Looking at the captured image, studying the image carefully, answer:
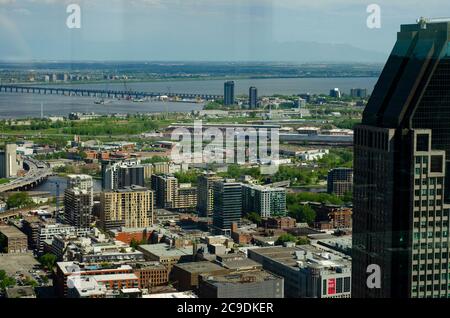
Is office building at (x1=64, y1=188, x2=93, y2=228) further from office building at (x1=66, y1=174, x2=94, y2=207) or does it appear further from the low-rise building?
the low-rise building

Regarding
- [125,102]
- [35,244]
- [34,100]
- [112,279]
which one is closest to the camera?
[112,279]

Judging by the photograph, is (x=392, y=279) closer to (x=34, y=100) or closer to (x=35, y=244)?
(x=35, y=244)

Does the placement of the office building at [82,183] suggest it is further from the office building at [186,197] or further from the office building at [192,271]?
the office building at [192,271]

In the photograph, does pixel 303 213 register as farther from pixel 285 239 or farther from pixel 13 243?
pixel 13 243

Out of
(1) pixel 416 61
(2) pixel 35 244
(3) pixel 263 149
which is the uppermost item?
(1) pixel 416 61

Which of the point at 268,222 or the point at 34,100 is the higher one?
the point at 34,100

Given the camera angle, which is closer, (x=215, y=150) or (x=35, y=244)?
(x=35, y=244)
